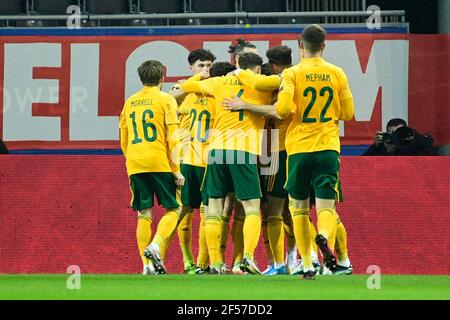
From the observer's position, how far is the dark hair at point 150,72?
1280cm

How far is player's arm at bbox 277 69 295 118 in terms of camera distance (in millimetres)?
11055

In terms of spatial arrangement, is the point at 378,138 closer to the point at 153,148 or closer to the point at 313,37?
the point at 153,148

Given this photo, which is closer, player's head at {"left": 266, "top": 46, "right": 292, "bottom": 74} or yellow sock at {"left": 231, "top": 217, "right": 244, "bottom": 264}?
player's head at {"left": 266, "top": 46, "right": 292, "bottom": 74}

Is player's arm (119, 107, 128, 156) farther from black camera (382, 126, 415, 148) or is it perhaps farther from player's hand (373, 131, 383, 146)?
black camera (382, 126, 415, 148)

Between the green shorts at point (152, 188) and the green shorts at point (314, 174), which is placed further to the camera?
the green shorts at point (152, 188)

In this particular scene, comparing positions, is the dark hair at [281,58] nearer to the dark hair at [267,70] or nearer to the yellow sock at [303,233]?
the dark hair at [267,70]

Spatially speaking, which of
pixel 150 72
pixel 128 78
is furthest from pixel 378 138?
pixel 150 72

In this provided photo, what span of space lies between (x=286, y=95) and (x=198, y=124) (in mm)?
2632

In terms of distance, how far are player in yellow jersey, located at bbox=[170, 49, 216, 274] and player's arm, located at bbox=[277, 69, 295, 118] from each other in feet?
7.47

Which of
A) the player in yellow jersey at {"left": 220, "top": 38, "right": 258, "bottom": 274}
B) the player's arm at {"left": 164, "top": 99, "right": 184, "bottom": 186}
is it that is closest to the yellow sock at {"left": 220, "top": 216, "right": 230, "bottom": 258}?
the player in yellow jersey at {"left": 220, "top": 38, "right": 258, "bottom": 274}

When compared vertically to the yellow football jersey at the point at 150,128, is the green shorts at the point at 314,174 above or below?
below

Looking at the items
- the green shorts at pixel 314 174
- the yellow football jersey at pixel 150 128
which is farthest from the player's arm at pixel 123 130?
the green shorts at pixel 314 174

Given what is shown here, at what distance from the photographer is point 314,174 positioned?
11.3m

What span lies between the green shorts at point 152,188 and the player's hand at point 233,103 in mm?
923
